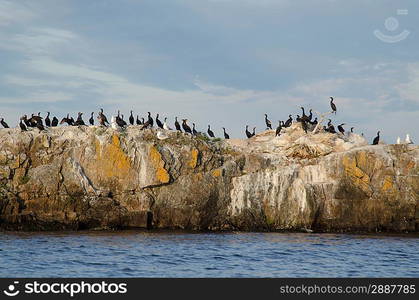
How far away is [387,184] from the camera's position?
4531 cm

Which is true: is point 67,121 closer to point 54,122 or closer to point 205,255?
point 54,122

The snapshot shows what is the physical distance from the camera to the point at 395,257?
109 feet

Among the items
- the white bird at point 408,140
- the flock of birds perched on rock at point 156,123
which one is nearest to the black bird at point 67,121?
the flock of birds perched on rock at point 156,123

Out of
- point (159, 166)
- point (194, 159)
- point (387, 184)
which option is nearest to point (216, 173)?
point (194, 159)

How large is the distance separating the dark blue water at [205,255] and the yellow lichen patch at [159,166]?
412 cm

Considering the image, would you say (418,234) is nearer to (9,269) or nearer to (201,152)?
(201,152)

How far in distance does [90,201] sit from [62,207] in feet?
5.87

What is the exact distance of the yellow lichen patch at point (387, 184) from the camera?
45281mm

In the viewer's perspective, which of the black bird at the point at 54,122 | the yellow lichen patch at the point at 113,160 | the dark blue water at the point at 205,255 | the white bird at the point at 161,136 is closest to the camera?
the dark blue water at the point at 205,255

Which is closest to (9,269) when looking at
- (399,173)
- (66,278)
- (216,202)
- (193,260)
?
(66,278)

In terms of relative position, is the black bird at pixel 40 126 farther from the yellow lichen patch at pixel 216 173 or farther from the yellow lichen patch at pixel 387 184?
the yellow lichen patch at pixel 387 184

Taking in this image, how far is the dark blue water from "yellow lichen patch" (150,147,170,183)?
4116 mm

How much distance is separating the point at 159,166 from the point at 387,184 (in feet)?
48.5

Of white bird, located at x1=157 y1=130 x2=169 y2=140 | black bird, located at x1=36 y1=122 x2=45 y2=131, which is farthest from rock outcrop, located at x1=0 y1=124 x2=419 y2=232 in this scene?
black bird, located at x1=36 y1=122 x2=45 y2=131
